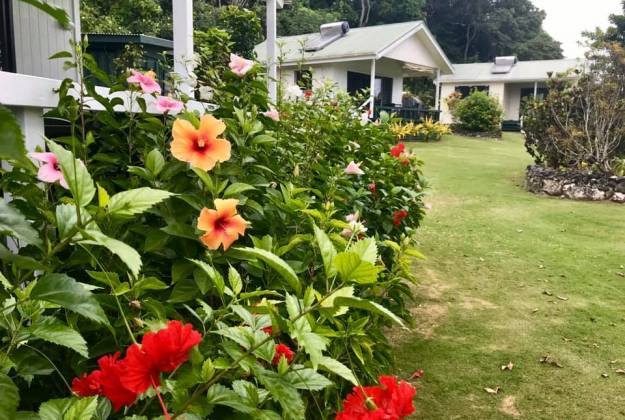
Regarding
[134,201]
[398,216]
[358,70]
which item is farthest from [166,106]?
[358,70]

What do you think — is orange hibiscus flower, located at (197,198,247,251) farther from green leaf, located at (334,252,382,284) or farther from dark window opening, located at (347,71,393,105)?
dark window opening, located at (347,71,393,105)

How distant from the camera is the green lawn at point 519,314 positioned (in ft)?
9.79

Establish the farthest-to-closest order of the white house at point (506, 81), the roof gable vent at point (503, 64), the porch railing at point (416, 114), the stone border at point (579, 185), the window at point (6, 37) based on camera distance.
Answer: the roof gable vent at point (503, 64) → the white house at point (506, 81) → the porch railing at point (416, 114) → the stone border at point (579, 185) → the window at point (6, 37)

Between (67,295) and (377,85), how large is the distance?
2276 cm

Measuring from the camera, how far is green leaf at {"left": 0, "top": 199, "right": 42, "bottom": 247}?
1.96ft

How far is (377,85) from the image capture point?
74.2 feet

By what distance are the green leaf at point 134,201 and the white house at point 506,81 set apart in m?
30.1

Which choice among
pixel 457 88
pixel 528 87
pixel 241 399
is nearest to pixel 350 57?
pixel 457 88

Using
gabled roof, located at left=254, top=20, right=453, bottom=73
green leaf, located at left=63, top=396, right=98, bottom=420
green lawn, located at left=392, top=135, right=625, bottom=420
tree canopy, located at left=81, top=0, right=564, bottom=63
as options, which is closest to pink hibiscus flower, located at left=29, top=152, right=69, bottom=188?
Answer: green leaf, located at left=63, top=396, right=98, bottom=420

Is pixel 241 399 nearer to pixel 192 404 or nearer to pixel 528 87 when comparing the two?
pixel 192 404

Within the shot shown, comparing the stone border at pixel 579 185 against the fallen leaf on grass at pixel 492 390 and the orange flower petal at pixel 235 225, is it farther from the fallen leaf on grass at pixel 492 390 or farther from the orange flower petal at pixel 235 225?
the orange flower petal at pixel 235 225

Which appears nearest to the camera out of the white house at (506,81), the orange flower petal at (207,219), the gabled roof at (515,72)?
the orange flower petal at (207,219)

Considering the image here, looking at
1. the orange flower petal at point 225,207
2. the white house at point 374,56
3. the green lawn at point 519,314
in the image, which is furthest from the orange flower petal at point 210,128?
the white house at point 374,56

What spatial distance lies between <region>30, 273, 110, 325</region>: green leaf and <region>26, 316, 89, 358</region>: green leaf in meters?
0.14
